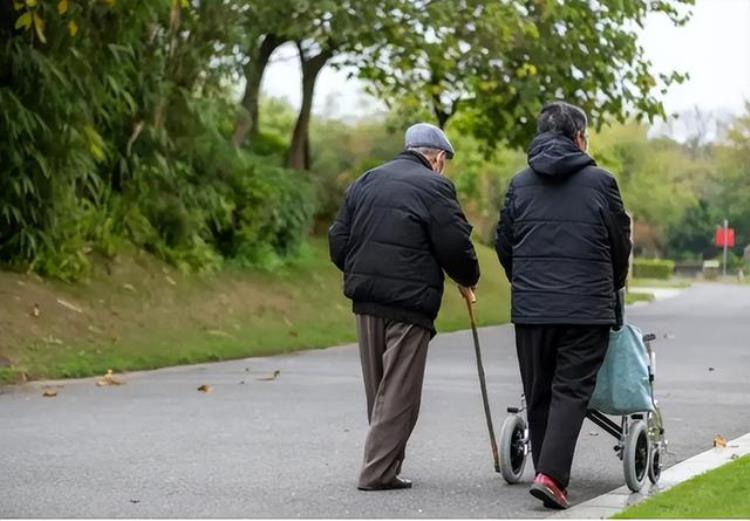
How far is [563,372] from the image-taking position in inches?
303

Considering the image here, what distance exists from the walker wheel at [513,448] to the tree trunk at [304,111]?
74.0ft

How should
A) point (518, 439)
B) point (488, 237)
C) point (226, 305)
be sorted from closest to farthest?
point (518, 439)
point (226, 305)
point (488, 237)

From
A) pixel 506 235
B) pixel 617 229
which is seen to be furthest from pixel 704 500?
pixel 506 235

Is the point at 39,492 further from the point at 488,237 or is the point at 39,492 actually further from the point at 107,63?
the point at 488,237

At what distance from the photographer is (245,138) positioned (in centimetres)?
2936

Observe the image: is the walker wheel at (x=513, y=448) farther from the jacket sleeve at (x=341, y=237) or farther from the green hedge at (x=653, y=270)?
the green hedge at (x=653, y=270)

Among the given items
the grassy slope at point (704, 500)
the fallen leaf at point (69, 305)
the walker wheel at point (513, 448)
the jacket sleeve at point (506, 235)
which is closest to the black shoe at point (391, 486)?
the walker wheel at point (513, 448)

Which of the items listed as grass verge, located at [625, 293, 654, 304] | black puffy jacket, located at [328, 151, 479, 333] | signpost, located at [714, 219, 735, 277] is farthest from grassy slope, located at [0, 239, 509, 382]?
signpost, located at [714, 219, 735, 277]

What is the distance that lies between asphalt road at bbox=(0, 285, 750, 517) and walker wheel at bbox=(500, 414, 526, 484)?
9cm

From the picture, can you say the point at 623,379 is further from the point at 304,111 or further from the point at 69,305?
the point at 304,111

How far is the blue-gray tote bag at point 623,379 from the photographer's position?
7.84 m

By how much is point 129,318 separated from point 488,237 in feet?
112

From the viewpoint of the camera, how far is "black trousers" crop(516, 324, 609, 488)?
7.55 m

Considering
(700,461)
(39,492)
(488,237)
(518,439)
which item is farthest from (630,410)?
(488,237)
